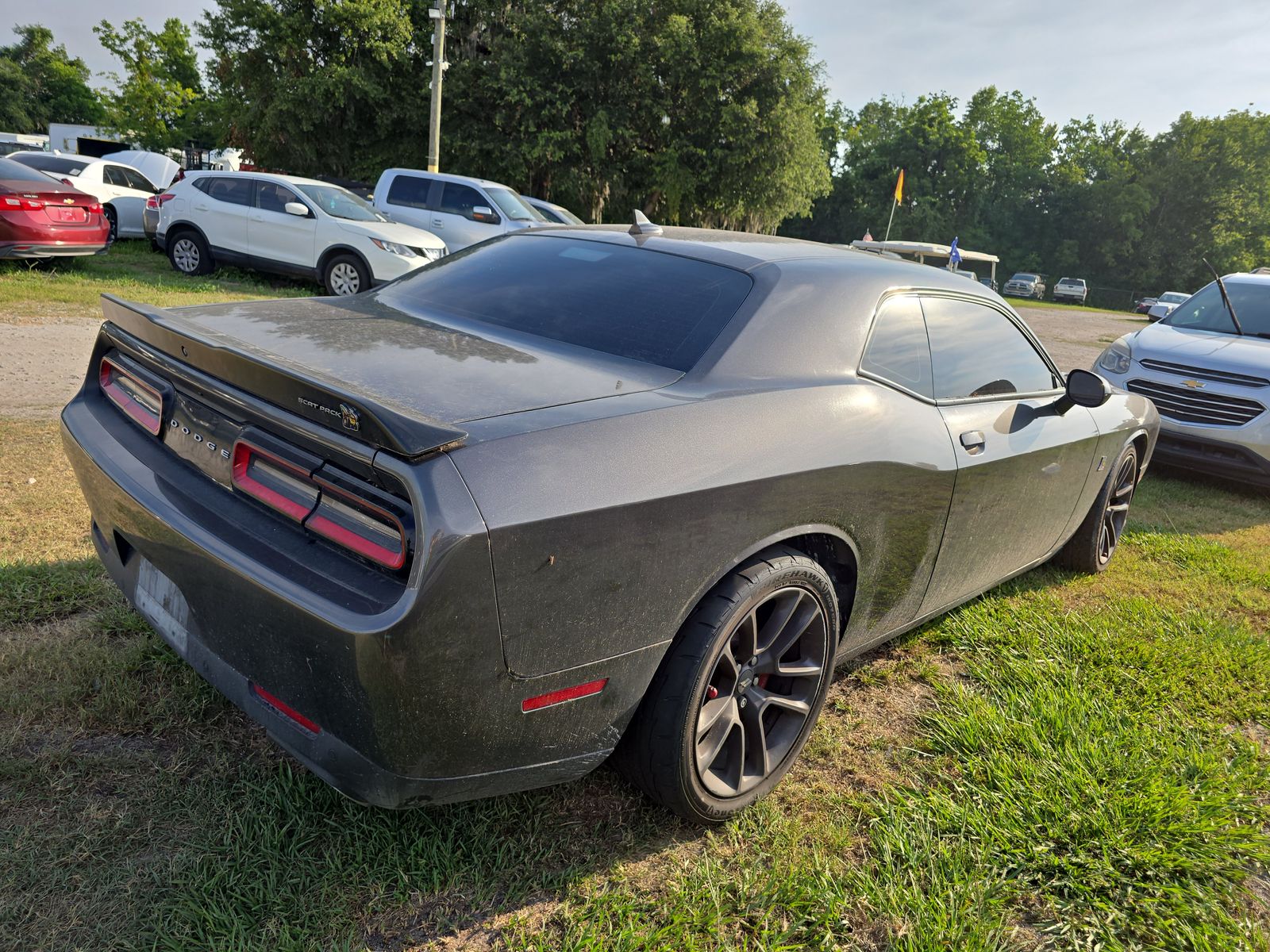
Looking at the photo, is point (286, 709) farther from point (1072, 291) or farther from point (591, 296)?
point (1072, 291)

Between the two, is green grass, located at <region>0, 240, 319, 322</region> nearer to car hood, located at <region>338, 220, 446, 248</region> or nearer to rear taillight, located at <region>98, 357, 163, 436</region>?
car hood, located at <region>338, 220, 446, 248</region>

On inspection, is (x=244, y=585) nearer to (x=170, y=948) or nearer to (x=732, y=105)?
(x=170, y=948)

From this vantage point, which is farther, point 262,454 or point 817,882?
point 817,882

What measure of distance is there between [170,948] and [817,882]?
1.44 meters

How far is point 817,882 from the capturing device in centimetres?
214

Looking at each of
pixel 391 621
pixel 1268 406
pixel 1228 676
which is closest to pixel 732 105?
pixel 1268 406

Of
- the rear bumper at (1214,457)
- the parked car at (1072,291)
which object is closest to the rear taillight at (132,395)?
the rear bumper at (1214,457)

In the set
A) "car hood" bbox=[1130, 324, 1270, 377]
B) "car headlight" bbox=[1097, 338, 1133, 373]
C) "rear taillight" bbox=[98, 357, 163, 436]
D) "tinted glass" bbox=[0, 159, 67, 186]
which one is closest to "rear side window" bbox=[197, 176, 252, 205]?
"tinted glass" bbox=[0, 159, 67, 186]

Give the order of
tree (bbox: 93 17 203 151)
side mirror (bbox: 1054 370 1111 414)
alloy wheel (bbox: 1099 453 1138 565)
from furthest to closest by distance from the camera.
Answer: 1. tree (bbox: 93 17 203 151)
2. alloy wheel (bbox: 1099 453 1138 565)
3. side mirror (bbox: 1054 370 1111 414)

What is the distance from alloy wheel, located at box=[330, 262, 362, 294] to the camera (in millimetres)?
10820

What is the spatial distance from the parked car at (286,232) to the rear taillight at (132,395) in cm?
811

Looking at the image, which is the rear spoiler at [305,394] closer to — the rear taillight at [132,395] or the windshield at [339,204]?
the rear taillight at [132,395]

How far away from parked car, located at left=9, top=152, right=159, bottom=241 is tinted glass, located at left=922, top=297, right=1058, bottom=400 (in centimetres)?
1483

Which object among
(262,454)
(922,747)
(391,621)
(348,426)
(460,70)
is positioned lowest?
(922,747)
